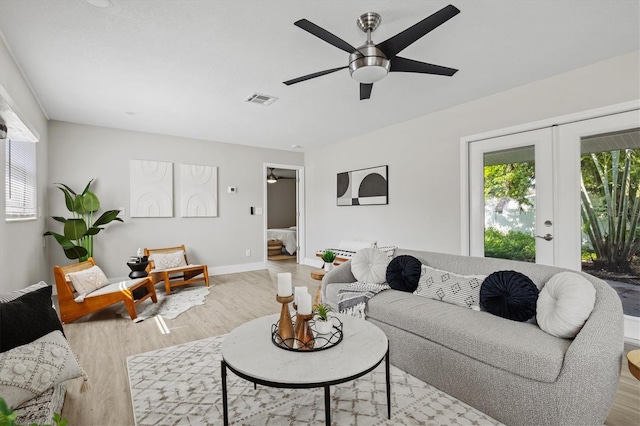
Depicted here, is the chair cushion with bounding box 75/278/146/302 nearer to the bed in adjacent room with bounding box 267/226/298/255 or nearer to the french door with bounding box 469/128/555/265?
the french door with bounding box 469/128/555/265

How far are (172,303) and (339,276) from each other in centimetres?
232

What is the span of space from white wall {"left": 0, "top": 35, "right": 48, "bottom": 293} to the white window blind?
0.44ft

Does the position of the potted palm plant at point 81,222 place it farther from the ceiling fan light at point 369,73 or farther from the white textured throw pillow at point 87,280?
the ceiling fan light at point 369,73

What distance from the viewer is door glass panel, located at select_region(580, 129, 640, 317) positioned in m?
2.88

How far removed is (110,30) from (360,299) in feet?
9.29

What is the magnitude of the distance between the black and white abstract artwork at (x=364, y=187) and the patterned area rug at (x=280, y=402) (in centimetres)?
318

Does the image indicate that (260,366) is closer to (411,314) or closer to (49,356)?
(49,356)

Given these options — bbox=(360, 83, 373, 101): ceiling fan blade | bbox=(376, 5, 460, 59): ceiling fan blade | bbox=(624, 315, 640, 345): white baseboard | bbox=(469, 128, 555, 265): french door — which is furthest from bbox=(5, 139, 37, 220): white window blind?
bbox=(624, 315, 640, 345): white baseboard

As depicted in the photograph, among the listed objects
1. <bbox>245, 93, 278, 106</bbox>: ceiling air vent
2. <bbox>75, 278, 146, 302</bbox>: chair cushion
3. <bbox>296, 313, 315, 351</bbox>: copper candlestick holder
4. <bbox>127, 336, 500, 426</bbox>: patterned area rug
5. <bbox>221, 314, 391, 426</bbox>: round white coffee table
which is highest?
<bbox>245, 93, 278, 106</bbox>: ceiling air vent

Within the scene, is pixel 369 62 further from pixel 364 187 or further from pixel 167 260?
pixel 167 260

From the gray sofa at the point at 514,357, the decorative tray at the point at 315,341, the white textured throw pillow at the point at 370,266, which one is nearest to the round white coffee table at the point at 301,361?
the decorative tray at the point at 315,341

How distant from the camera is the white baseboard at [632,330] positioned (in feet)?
9.12

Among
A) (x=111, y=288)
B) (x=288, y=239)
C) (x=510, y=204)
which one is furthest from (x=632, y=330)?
(x=288, y=239)

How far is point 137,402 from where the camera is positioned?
198cm
